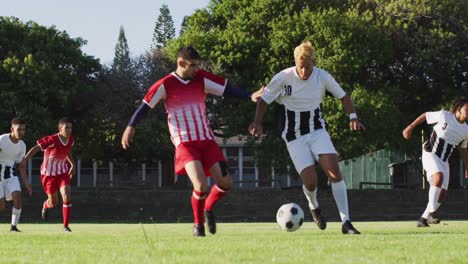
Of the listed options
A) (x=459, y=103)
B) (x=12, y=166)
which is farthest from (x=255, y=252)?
(x=12, y=166)

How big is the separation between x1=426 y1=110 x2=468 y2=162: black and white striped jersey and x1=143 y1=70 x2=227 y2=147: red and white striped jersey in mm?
5863

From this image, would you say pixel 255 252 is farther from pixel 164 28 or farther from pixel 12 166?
pixel 164 28

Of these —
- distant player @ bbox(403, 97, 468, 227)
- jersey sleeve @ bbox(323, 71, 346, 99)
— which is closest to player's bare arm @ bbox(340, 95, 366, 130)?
jersey sleeve @ bbox(323, 71, 346, 99)

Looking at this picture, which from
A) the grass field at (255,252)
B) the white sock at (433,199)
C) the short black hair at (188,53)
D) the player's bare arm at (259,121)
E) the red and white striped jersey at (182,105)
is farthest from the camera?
the white sock at (433,199)

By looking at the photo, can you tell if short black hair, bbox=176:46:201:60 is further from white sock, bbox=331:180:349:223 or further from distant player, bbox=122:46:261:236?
white sock, bbox=331:180:349:223

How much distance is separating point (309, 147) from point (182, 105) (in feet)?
6.85

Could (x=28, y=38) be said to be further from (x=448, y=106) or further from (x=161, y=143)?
(x=448, y=106)

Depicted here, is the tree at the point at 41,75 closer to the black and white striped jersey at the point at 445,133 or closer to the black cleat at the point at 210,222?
the black and white striped jersey at the point at 445,133

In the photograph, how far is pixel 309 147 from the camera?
41.6 ft

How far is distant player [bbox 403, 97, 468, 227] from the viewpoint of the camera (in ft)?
52.5

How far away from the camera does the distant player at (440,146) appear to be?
52.5ft

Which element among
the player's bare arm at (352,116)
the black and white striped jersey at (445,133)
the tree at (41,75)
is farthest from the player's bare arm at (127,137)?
the tree at (41,75)

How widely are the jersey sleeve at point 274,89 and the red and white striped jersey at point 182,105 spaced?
1.15 m

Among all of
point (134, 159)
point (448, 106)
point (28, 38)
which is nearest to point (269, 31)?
point (448, 106)
